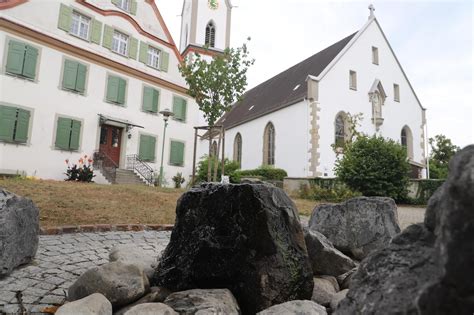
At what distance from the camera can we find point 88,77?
15.5 meters

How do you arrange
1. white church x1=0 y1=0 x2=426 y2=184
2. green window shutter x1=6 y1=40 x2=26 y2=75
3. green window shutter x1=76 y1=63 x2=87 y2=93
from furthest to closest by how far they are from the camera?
green window shutter x1=76 y1=63 x2=87 y2=93, white church x1=0 y1=0 x2=426 y2=184, green window shutter x1=6 y1=40 x2=26 y2=75

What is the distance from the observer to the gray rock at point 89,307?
215 centimetres

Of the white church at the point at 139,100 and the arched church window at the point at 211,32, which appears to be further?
the arched church window at the point at 211,32

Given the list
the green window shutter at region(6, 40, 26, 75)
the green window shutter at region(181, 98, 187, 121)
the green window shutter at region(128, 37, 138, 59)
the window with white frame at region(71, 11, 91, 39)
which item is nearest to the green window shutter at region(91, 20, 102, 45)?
the window with white frame at region(71, 11, 91, 39)

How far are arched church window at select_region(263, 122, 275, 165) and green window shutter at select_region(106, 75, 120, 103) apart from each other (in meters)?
12.5

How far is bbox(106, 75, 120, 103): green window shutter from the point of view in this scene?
1623 centimetres

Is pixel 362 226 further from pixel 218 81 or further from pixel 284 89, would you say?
pixel 284 89

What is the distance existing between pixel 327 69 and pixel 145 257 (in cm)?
2139

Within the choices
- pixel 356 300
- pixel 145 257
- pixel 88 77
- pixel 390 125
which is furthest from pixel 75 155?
pixel 390 125

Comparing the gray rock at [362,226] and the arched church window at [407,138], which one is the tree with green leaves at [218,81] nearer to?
the gray rock at [362,226]

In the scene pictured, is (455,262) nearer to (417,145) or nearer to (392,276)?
(392,276)

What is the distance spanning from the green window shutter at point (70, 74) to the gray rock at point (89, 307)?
1479 centimetres

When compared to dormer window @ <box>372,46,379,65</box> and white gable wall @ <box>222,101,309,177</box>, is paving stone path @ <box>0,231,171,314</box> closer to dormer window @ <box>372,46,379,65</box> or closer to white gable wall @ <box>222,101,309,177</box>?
white gable wall @ <box>222,101,309,177</box>

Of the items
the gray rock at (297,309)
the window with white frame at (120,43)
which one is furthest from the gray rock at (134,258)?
the window with white frame at (120,43)
